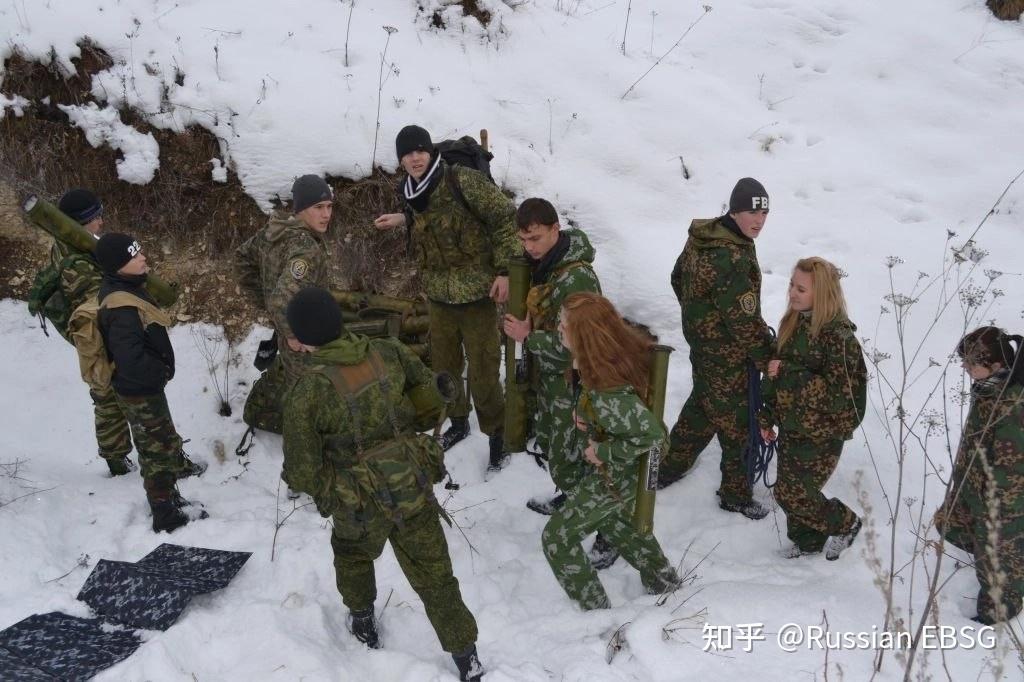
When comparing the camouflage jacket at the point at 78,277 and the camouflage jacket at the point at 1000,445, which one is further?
the camouflage jacket at the point at 78,277

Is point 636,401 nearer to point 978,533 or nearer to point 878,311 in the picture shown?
point 978,533

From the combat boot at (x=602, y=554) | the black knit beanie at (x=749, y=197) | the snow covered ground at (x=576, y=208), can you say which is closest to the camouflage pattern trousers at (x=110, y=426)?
the snow covered ground at (x=576, y=208)

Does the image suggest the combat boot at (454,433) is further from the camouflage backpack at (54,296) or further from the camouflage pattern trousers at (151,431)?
the camouflage backpack at (54,296)

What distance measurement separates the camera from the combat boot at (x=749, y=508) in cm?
432

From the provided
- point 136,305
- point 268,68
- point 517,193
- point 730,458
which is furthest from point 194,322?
point 730,458

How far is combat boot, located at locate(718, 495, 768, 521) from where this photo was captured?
14.2 ft

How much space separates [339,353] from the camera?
281 centimetres

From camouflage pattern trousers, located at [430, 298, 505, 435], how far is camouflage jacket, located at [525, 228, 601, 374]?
898 millimetres

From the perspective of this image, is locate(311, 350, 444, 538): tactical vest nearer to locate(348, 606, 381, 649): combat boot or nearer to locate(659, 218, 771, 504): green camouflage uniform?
locate(348, 606, 381, 649): combat boot

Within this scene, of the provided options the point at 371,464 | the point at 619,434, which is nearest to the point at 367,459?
the point at 371,464

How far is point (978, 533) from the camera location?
3430 mm

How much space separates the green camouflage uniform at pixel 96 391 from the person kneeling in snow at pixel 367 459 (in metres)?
2.21

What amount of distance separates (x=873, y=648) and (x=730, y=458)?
1.36 m

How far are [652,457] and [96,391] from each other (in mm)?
3623
